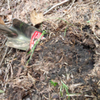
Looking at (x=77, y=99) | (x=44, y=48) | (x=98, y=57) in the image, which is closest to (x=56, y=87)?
(x=77, y=99)

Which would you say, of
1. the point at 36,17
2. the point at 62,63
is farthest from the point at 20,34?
the point at 62,63

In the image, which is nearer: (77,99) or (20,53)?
(77,99)

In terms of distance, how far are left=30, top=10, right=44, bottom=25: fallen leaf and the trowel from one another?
0.16 metres

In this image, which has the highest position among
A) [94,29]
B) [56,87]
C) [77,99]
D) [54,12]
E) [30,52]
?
[54,12]

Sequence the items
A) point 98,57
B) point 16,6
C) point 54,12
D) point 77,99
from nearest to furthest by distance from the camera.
A: point 77,99 < point 98,57 < point 54,12 < point 16,6

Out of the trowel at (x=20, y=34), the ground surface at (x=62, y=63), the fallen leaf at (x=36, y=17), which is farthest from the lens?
the fallen leaf at (x=36, y=17)

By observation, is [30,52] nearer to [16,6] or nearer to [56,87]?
[56,87]

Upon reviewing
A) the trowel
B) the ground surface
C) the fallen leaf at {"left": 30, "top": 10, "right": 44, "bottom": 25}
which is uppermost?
the fallen leaf at {"left": 30, "top": 10, "right": 44, "bottom": 25}

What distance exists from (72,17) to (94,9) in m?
0.29

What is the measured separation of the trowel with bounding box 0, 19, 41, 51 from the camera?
1246mm

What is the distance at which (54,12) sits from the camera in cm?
150

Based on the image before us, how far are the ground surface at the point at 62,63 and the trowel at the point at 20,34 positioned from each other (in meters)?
0.11

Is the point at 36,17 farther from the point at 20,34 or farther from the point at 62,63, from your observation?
the point at 62,63

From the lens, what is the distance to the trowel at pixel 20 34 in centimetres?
125
